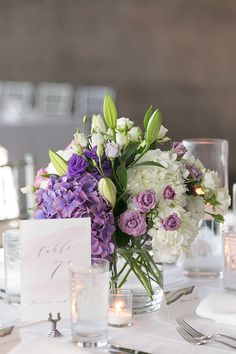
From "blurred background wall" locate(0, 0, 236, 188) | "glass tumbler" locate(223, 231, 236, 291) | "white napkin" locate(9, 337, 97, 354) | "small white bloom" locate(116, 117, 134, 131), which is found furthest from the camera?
"blurred background wall" locate(0, 0, 236, 188)

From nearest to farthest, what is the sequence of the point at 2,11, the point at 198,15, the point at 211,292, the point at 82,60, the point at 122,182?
the point at 122,182
the point at 211,292
the point at 198,15
the point at 82,60
the point at 2,11

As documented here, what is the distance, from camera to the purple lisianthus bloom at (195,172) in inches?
73.6

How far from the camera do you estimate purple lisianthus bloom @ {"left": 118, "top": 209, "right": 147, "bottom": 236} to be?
1762 millimetres

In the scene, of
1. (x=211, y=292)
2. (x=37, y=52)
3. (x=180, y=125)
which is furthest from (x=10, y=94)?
(x=211, y=292)

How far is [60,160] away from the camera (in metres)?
1.86

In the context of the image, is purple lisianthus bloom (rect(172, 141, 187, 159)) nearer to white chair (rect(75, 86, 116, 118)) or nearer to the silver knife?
the silver knife

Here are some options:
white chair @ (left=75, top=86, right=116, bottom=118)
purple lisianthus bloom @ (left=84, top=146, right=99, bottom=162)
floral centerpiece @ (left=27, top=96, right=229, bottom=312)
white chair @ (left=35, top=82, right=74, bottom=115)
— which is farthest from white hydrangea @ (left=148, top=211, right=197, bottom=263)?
white chair @ (left=35, top=82, right=74, bottom=115)

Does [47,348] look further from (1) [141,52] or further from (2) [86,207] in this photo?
(1) [141,52]

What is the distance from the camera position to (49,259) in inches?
67.8

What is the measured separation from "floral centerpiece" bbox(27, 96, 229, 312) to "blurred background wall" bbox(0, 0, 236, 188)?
6.54 meters

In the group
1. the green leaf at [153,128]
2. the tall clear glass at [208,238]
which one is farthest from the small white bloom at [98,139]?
the tall clear glass at [208,238]

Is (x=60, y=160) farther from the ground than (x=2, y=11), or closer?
closer

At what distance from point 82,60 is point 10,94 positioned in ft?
3.42

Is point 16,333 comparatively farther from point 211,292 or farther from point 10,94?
point 10,94
